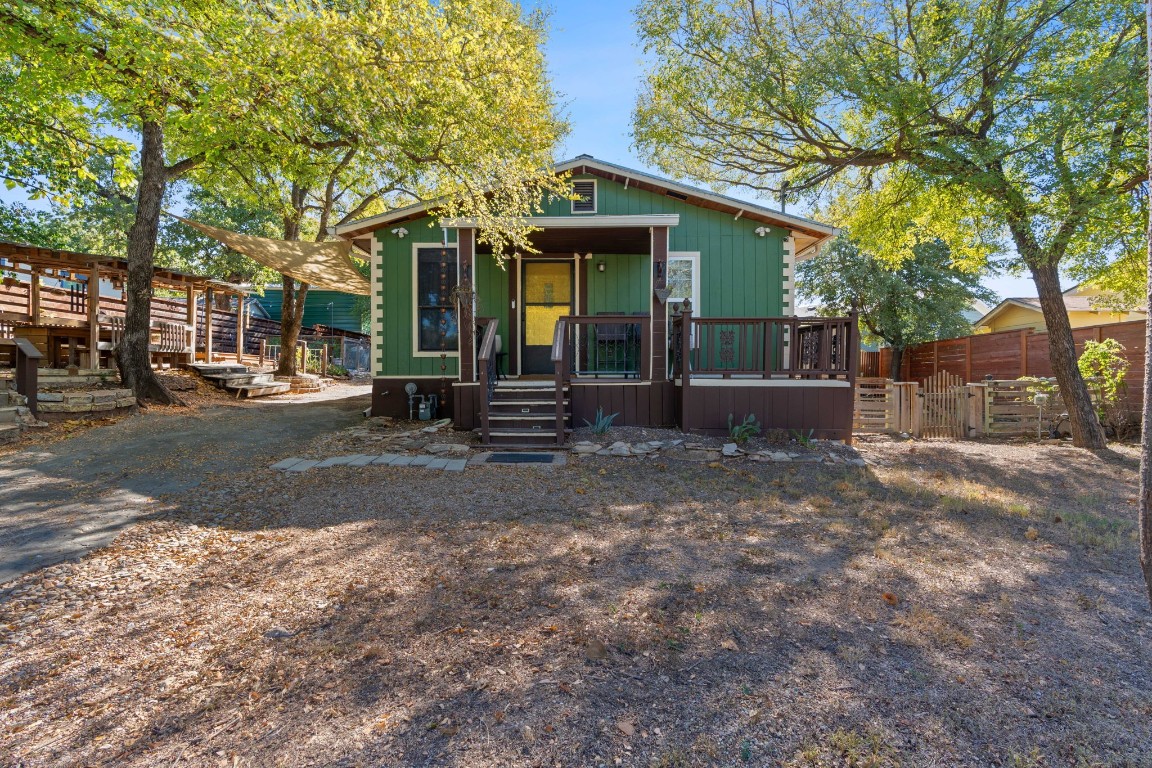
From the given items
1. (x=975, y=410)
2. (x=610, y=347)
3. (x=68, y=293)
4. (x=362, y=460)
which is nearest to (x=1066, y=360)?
(x=975, y=410)

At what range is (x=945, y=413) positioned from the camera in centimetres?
984

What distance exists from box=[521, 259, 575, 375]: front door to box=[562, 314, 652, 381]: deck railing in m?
0.88

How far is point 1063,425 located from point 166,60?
13667mm

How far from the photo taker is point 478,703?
6.21 feet

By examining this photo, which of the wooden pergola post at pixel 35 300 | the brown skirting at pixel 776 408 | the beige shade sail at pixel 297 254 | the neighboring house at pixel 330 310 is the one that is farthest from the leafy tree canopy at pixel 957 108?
the neighboring house at pixel 330 310

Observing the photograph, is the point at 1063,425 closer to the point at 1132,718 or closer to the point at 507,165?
the point at 1132,718

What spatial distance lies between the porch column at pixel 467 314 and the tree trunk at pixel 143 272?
20.2 feet

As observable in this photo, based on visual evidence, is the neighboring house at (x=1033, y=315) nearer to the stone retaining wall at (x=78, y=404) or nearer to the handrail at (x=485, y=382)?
the handrail at (x=485, y=382)

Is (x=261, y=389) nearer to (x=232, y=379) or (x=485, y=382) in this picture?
(x=232, y=379)

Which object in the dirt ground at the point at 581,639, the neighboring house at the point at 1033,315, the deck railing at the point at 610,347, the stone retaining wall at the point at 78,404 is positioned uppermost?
the neighboring house at the point at 1033,315

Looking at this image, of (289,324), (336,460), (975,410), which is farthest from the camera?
(289,324)

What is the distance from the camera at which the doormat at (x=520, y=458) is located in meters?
5.81

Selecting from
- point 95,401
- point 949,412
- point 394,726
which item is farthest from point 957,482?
point 95,401

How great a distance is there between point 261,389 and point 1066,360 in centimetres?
1570
